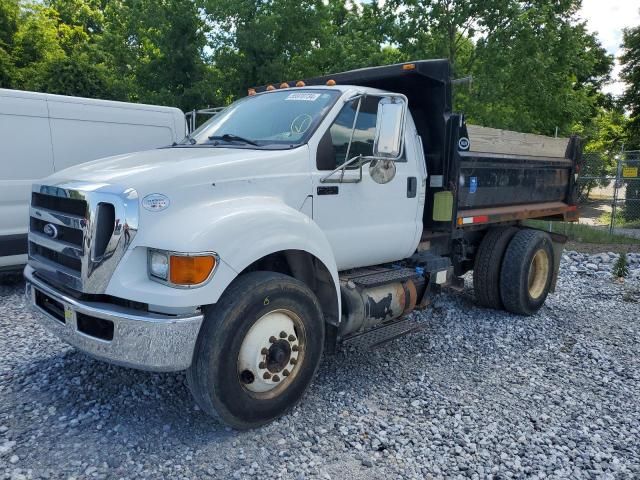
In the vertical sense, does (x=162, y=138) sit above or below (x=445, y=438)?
above

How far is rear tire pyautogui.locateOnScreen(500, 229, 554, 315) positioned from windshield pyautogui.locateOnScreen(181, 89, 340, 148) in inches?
122

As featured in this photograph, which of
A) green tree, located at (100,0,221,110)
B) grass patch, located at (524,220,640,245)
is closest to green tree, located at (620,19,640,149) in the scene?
grass patch, located at (524,220,640,245)

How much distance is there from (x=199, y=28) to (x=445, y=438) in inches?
510

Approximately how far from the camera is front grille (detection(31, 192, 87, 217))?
3.18 m

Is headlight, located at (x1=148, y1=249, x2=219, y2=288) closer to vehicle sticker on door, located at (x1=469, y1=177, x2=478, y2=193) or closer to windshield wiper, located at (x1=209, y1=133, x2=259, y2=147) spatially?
windshield wiper, located at (x1=209, y1=133, x2=259, y2=147)

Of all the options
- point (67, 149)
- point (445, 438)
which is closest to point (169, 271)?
point (445, 438)

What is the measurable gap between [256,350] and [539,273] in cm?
440

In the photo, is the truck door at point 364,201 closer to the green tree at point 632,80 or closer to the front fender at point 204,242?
the front fender at point 204,242

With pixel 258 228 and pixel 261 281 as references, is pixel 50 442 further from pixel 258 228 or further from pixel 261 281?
pixel 258 228

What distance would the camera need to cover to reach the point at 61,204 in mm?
3379

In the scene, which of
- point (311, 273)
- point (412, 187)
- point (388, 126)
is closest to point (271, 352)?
point (311, 273)

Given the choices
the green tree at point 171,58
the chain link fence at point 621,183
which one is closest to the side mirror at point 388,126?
the green tree at point 171,58

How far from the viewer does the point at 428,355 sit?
191 inches

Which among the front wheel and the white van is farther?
the white van
